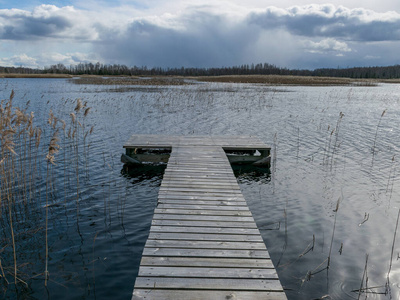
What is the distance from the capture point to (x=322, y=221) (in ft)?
22.9

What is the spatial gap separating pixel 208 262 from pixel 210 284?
18.3 inches

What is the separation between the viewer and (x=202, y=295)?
11.3 feet

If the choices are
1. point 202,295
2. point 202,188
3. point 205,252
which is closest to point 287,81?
point 202,188

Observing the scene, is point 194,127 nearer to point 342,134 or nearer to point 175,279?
point 342,134

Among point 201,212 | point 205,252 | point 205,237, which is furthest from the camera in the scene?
point 201,212

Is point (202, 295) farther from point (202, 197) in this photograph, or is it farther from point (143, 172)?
point (143, 172)

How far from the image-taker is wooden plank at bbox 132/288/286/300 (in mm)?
3410

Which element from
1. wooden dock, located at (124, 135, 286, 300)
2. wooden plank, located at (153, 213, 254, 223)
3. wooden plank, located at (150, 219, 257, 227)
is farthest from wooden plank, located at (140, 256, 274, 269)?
wooden plank, located at (153, 213, 254, 223)

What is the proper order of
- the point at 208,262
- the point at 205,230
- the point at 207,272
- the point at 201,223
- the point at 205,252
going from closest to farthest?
the point at 207,272 < the point at 208,262 < the point at 205,252 < the point at 205,230 < the point at 201,223

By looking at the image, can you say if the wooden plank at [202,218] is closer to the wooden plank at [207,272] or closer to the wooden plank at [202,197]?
the wooden plank at [202,197]

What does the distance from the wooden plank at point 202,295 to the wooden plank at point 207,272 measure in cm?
28

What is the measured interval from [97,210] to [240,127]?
36.0 ft

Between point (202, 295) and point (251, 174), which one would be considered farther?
point (251, 174)

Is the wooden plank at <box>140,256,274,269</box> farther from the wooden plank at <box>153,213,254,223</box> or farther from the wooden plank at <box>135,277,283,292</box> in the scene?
the wooden plank at <box>153,213,254,223</box>
